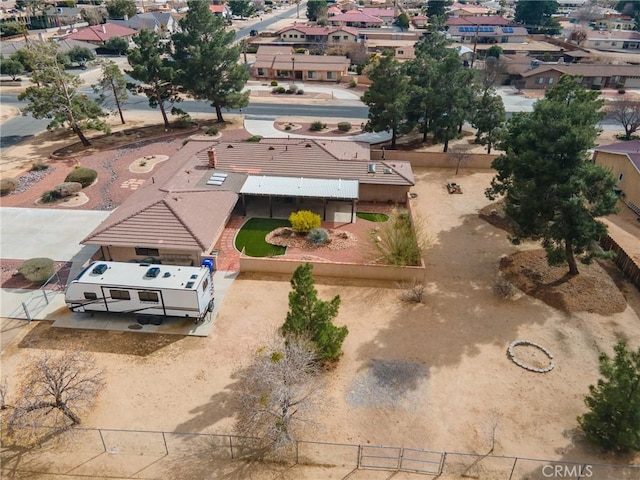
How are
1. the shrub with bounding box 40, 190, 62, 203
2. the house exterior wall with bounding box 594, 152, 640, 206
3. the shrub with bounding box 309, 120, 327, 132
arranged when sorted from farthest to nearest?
the shrub with bounding box 309, 120, 327, 132 → the house exterior wall with bounding box 594, 152, 640, 206 → the shrub with bounding box 40, 190, 62, 203

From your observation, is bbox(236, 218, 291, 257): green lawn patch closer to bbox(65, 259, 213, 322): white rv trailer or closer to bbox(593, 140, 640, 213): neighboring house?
bbox(65, 259, 213, 322): white rv trailer

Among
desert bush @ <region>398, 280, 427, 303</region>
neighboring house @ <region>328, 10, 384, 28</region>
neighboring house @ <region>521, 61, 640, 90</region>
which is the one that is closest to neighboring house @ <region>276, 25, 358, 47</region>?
neighboring house @ <region>328, 10, 384, 28</region>

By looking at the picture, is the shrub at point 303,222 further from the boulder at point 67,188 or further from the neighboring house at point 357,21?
the neighboring house at point 357,21

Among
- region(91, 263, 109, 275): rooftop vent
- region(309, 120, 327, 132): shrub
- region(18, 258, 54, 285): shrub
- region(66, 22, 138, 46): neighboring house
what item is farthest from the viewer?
region(66, 22, 138, 46): neighboring house

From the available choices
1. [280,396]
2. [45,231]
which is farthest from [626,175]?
[45,231]

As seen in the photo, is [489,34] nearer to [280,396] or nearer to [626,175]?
[626,175]

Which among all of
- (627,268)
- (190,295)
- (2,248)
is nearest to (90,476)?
(190,295)
